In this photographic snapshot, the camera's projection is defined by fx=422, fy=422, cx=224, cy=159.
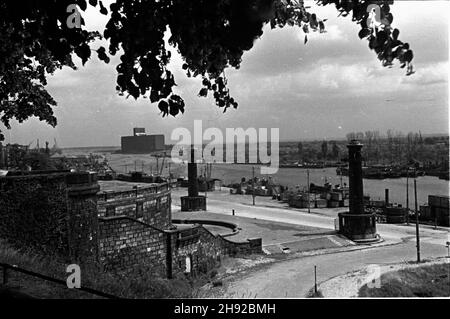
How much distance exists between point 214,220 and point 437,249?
12776mm

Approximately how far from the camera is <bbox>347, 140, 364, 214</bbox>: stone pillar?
23094mm

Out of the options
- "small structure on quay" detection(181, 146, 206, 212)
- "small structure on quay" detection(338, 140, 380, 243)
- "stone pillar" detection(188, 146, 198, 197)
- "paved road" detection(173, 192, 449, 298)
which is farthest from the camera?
"small structure on quay" detection(181, 146, 206, 212)

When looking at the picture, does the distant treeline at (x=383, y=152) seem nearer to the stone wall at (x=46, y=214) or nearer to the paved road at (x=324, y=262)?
the paved road at (x=324, y=262)

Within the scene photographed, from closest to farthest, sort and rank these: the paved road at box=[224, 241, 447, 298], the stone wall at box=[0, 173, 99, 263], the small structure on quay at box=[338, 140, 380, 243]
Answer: the stone wall at box=[0, 173, 99, 263]
the paved road at box=[224, 241, 447, 298]
the small structure on quay at box=[338, 140, 380, 243]

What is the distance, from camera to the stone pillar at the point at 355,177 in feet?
75.8

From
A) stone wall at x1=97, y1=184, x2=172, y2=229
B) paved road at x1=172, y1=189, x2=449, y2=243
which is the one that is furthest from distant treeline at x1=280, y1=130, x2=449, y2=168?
stone wall at x1=97, y1=184, x2=172, y2=229

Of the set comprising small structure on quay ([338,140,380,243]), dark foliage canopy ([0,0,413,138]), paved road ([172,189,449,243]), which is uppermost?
dark foliage canopy ([0,0,413,138])

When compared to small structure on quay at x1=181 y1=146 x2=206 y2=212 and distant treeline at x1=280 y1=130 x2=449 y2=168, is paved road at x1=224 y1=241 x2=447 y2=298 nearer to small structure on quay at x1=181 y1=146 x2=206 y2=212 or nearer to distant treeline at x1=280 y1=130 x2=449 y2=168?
small structure on quay at x1=181 y1=146 x2=206 y2=212

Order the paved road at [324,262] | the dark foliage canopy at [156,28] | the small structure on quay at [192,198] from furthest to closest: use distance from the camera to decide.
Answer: the small structure on quay at [192,198]
the paved road at [324,262]
the dark foliage canopy at [156,28]

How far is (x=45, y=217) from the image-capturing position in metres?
8.25

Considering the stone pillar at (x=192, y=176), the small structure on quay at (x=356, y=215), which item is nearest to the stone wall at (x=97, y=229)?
the small structure on quay at (x=356, y=215)

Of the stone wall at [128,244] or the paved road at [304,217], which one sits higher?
the stone wall at [128,244]

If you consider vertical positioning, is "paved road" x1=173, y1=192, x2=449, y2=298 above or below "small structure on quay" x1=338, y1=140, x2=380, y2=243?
below

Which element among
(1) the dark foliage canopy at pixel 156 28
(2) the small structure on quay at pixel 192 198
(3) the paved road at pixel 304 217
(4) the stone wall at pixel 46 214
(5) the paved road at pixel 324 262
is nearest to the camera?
(1) the dark foliage canopy at pixel 156 28
